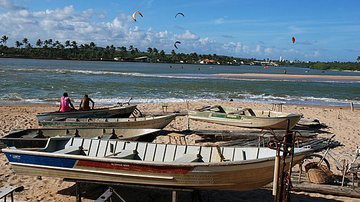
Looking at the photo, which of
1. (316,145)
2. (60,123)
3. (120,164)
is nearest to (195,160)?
(120,164)

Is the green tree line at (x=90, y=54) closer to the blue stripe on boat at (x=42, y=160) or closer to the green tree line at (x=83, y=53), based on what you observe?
the green tree line at (x=83, y=53)

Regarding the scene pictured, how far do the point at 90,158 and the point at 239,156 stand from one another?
3081 mm

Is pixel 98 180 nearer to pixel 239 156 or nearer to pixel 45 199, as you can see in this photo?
pixel 45 199

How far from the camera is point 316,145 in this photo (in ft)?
40.0

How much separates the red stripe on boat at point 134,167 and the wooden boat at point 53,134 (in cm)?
267

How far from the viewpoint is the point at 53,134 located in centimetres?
1127

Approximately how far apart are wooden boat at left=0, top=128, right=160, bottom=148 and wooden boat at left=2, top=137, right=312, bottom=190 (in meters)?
1.55

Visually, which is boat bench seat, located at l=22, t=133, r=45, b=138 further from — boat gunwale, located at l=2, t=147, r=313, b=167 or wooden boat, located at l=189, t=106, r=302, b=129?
wooden boat, located at l=189, t=106, r=302, b=129

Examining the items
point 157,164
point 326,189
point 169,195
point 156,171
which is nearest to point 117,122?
point 169,195

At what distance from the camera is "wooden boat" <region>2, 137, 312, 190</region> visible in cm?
696

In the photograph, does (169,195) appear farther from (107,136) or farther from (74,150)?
(107,136)

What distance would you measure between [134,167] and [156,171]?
44cm

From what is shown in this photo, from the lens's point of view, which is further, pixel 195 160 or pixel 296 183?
pixel 296 183

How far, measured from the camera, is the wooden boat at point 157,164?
696 cm
